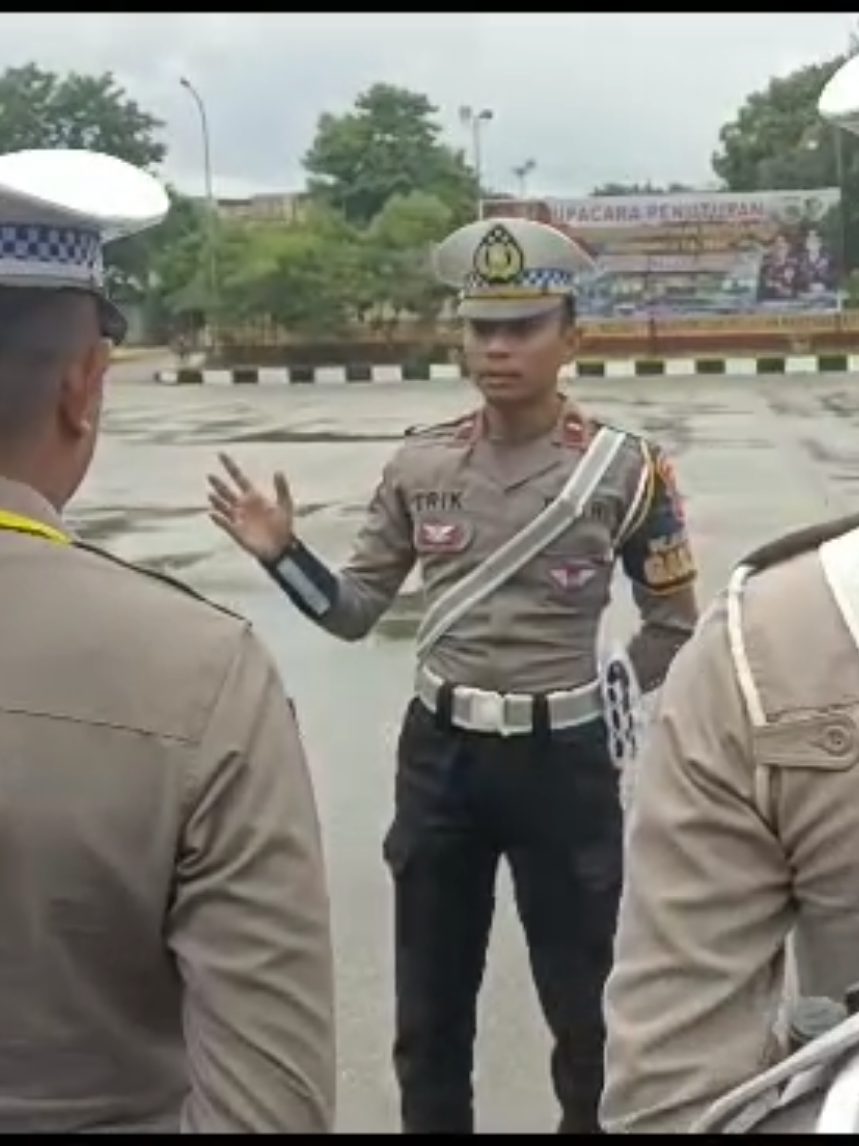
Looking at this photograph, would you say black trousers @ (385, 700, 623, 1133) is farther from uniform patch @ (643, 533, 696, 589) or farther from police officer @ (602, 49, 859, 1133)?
police officer @ (602, 49, 859, 1133)

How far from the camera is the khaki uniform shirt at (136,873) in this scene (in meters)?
1.38

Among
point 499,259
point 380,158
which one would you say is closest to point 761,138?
point 380,158

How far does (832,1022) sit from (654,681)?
188 centimetres

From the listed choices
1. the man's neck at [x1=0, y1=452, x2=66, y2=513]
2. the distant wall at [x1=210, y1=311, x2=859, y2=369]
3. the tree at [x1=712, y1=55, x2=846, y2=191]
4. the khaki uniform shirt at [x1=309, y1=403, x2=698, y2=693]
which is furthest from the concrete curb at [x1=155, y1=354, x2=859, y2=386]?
the man's neck at [x1=0, y1=452, x2=66, y2=513]

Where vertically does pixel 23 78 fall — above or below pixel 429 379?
above

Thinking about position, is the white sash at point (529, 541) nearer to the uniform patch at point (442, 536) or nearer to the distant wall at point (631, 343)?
the uniform patch at point (442, 536)

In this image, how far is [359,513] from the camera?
411 inches

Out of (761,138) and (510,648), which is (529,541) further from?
(761,138)

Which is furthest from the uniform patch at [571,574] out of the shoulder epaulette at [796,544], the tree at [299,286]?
the tree at [299,286]

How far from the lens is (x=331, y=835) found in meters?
4.78

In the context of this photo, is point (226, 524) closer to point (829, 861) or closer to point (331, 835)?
point (829, 861)

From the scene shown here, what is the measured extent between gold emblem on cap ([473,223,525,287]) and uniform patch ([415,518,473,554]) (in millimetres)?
381

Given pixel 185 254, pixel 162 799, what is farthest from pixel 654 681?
pixel 185 254

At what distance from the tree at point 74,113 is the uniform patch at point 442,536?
85.9 ft
